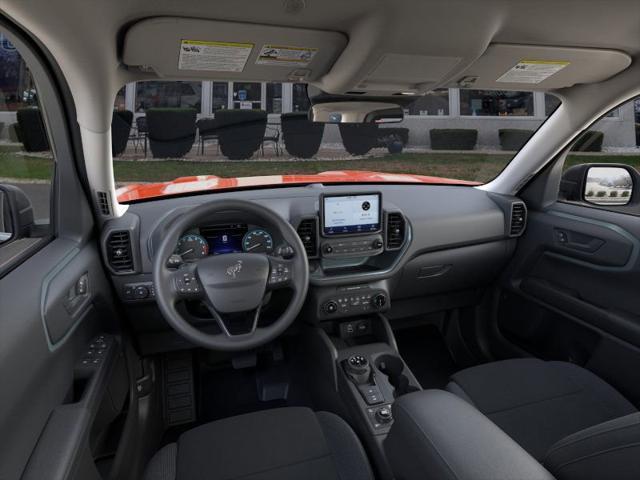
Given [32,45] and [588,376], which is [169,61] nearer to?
[32,45]

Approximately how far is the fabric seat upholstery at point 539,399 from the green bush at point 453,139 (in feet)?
5.55

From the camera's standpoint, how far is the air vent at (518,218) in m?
2.94

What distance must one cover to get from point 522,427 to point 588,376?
1.73 ft

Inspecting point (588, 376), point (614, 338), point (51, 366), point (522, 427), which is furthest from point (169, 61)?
point (614, 338)

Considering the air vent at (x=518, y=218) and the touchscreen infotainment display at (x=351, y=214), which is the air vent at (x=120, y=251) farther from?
the air vent at (x=518, y=218)

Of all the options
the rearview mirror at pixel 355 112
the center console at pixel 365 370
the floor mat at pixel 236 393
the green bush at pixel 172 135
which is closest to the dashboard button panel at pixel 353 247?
the center console at pixel 365 370

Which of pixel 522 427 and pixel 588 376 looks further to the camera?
pixel 588 376

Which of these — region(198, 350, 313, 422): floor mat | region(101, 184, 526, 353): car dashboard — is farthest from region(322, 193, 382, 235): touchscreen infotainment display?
region(198, 350, 313, 422): floor mat

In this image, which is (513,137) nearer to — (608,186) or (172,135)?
(608,186)

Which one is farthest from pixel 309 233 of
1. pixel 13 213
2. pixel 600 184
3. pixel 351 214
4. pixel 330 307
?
pixel 600 184

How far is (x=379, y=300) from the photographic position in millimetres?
2664

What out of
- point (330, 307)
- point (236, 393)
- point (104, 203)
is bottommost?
point (236, 393)

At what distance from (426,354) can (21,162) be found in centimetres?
276

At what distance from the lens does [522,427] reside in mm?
1917
